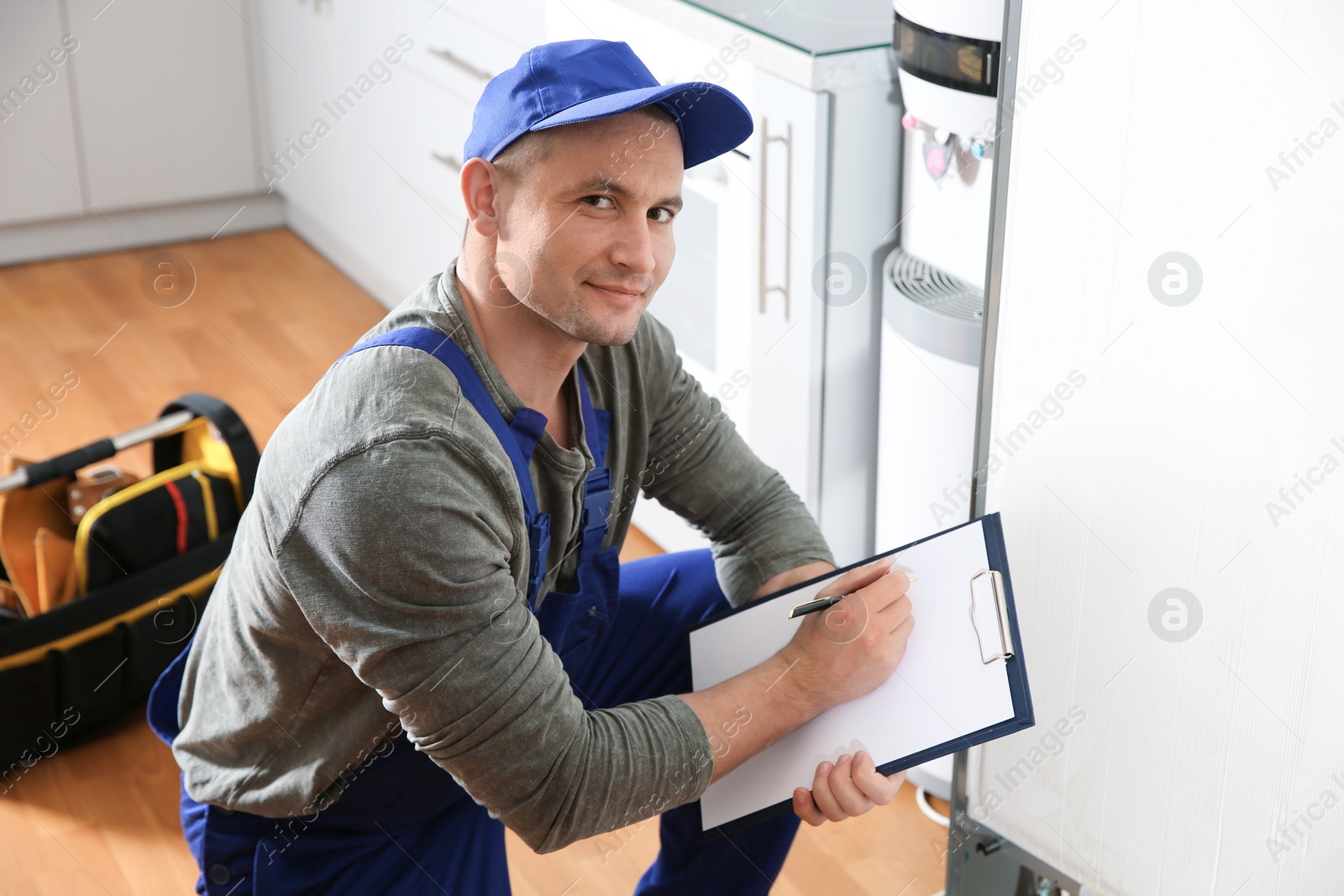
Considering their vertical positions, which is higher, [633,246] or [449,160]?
[633,246]

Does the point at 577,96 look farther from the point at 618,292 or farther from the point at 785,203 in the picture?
the point at 785,203

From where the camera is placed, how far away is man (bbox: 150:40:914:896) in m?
0.94

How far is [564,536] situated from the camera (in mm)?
1151

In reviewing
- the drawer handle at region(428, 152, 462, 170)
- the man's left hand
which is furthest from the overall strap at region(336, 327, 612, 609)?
the drawer handle at region(428, 152, 462, 170)

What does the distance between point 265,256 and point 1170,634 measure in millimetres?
2734

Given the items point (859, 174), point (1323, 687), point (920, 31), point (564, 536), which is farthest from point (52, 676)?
point (1323, 687)

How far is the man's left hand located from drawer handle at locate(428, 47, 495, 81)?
63.6 inches

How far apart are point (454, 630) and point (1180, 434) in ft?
2.01

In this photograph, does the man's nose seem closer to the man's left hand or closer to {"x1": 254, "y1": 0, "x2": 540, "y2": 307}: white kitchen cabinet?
the man's left hand

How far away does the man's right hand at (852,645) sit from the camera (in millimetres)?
1072

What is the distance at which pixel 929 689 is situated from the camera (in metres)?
1.07

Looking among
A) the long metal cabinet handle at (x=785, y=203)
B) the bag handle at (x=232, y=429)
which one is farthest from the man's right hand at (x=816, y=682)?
the bag handle at (x=232, y=429)

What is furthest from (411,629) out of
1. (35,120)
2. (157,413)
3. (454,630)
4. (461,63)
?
(35,120)

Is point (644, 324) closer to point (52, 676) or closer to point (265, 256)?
point (52, 676)
